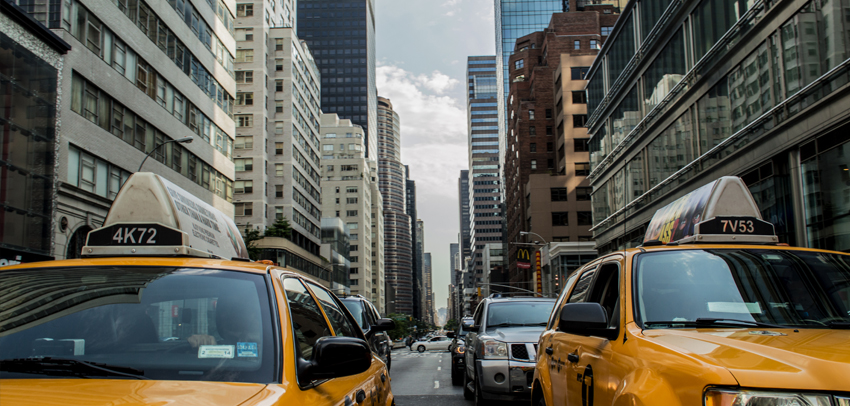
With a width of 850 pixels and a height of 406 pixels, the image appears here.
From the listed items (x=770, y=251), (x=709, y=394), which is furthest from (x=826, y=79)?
(x=709, y=394)

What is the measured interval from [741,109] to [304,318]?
22.5 meters

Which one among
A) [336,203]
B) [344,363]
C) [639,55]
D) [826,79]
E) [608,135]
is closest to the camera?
[344,363]

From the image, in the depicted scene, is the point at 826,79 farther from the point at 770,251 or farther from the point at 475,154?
the point at 475,154

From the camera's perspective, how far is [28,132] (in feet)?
80.5

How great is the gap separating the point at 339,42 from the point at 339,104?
18.3 m

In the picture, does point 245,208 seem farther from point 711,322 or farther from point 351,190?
point 711,322

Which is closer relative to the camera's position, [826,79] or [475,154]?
[826,79]

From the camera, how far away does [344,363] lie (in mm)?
3324

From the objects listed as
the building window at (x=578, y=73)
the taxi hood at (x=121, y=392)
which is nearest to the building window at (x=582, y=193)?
the building window at (x=578, y=73)

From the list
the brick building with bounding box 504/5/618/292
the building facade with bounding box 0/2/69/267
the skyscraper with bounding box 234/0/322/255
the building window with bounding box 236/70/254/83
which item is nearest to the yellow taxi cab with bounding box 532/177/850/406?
the building facade with bounding box 0/2/69/267

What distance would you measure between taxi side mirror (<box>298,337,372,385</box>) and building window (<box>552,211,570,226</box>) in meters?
74.5

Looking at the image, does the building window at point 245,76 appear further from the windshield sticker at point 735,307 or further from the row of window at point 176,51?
the windshield sticker at point 735,307

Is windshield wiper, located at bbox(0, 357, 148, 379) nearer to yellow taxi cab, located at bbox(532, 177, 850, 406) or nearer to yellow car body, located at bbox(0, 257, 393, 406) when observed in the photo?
yellow car body, located at bbox(0, 257, 393, 406)

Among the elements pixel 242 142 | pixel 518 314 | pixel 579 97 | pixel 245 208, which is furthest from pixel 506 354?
pixel 579 97
